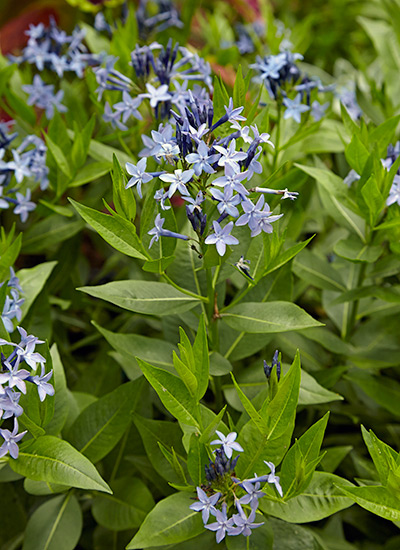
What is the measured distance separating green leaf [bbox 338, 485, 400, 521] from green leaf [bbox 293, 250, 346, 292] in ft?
1.28

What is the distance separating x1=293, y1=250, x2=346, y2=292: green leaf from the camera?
3.24 ft

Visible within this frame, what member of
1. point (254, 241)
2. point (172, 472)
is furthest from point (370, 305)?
point (172, 472)

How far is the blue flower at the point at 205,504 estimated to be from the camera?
2.10ft

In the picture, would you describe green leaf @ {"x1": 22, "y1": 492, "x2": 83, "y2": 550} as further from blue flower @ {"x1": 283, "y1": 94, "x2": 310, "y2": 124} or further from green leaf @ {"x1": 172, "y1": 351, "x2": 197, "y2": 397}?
blue flower @ {"x1": 283, "y1": 94, "x2": 310, "y2": 124}

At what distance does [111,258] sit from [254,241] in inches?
19.3

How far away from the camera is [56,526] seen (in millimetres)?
801

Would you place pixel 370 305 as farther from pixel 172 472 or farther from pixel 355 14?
pixel 355 14

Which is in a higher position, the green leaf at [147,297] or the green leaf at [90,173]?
the green leaf at [90,173]

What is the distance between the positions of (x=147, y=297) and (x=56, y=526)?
33 cm

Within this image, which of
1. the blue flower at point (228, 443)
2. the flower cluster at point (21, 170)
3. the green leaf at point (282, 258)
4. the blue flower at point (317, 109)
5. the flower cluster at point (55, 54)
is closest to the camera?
the blue flower at point (228, 443)

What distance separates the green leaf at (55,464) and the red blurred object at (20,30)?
1176mm

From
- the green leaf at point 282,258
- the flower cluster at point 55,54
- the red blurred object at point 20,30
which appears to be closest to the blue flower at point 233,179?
the green leaf at point 282,258

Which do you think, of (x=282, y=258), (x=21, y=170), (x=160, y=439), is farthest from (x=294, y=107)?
(x=160, y=439)

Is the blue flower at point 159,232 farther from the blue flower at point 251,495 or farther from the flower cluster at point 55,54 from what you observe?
the flower cluster at point 55,54
